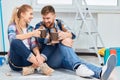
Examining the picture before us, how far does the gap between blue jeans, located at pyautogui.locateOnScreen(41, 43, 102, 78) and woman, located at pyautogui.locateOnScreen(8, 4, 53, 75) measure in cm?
11

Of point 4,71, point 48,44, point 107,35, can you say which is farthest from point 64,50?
point 107,35

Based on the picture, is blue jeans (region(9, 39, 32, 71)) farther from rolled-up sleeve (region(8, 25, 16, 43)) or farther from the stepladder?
the stepladder

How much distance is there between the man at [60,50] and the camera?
106 inches

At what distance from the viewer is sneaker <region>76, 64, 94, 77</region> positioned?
2.64 metres

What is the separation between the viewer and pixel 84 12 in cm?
448

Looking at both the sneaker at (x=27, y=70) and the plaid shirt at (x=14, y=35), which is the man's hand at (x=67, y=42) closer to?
the plaid shirt at (x=14, y=35)

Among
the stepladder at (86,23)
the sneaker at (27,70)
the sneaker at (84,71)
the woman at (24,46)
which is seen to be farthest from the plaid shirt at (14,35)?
the stepladder at (86,23)

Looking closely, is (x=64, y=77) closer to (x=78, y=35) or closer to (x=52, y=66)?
(x=52, y=66)

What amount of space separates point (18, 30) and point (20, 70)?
479mm

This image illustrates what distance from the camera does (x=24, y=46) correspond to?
2.72 metres

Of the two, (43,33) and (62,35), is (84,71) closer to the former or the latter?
(62,35)

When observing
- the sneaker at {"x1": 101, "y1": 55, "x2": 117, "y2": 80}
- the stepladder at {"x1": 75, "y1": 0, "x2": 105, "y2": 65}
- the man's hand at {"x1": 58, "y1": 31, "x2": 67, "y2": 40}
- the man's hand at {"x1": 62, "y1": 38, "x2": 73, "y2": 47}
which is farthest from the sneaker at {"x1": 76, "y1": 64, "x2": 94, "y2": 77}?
the stepladder at {"x1": 75, "y1": 0, "x2": 105, "y2": 65}

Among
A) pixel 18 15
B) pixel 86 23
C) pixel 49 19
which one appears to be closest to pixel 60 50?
pixel 49 19

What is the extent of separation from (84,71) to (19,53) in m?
0.71
